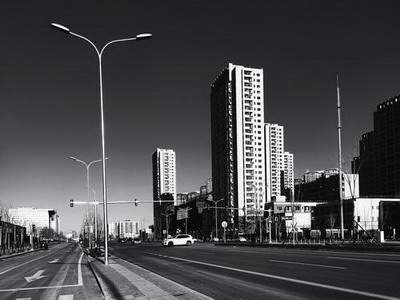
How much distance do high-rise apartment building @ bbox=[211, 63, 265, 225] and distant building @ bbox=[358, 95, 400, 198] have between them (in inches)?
1207

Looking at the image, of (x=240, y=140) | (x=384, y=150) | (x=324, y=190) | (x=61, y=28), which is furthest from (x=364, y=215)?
(x=61, y=28)

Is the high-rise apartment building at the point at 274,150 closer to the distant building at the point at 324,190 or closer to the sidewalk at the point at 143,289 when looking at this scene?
the distant building at the point at 324,190

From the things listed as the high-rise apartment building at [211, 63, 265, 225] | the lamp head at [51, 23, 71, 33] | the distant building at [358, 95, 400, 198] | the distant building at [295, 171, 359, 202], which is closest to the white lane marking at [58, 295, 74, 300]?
the lamp head at [51, 23, 71, 33]

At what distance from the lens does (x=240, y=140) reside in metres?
147

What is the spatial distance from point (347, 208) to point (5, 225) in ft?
286

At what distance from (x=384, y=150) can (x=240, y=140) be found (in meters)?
40.5

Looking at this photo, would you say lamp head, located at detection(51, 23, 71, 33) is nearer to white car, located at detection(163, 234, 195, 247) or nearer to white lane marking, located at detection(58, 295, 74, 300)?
white lane marking, located at detection(58, 295, 74, 300)

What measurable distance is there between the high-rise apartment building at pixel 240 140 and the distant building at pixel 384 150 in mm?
30649

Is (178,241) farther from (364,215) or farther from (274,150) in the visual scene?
(274,150)

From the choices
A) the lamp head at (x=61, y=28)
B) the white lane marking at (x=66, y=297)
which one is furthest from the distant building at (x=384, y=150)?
the white lane marking at (x=66, y=297)

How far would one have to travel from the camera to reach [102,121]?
82.9 ft

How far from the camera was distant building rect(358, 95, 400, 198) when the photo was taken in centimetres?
13462

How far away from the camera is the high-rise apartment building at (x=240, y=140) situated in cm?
14700

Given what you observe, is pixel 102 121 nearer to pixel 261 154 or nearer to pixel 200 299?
pixel 200 299
